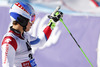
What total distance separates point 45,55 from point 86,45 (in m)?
0.95

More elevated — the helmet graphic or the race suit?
the helmet graphic

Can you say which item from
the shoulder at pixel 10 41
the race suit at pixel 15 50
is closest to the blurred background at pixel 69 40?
the race suit at pixel 15 50

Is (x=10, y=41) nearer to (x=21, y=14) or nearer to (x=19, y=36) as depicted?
(x=19, y=36)

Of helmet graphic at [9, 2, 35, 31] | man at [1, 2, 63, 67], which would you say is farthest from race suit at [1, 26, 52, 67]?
helmet graphic at [9, 2, 35, 31]

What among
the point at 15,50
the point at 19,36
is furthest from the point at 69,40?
the point at 15,50

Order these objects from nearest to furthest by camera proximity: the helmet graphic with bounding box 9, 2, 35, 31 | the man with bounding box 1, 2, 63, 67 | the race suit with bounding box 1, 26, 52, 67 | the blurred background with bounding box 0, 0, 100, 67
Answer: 1. the race suit with bounding box 1, 26, 52, 67
2. the man with bounding box 1, 2, 63, 67
3. the helmet graphic with bounding box 9, 2, 35, 31
4. the blurred background with bounding box 0, 0, 100, 67

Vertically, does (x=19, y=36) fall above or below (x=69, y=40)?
below

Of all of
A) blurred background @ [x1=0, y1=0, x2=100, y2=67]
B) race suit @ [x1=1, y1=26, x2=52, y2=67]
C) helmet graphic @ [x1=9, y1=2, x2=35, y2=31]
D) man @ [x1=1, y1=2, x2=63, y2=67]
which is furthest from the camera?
blurred background @ [x1=0, y1=0, x2=100, y2=67]

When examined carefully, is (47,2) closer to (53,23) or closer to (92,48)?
(92,48)

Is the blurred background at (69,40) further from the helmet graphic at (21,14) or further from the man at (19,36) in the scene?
the helmet graphic at (21,14)

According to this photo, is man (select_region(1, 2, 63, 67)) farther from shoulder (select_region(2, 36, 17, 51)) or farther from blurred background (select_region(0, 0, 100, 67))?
blurred background (select_region(0, 0, 100, 67))

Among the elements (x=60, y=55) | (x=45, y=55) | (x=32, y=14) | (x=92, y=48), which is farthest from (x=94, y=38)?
(x=32, y=14)

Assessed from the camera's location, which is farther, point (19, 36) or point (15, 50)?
point (19, 36)

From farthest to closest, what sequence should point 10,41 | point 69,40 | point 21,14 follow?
point 69,40 → point 21,14 → point 10,41
